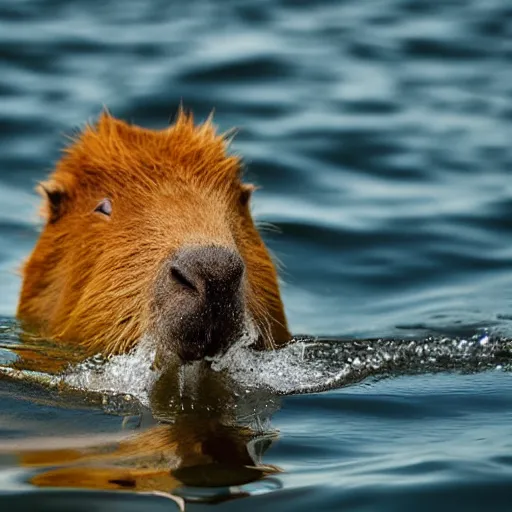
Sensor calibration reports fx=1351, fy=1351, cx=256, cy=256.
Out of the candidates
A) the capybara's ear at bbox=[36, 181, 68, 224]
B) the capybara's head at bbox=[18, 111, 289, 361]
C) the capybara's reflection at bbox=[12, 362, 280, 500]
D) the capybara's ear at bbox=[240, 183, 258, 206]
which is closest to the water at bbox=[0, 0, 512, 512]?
the capybara's reflection at bbox=[12, 362, 280, 500]

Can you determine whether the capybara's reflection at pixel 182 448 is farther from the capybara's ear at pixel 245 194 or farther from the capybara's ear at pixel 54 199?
the capybara's ear at pixel 54 199

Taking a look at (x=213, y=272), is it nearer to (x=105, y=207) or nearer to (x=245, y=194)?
(x=105, y=207)

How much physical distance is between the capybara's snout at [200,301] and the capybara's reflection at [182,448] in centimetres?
23

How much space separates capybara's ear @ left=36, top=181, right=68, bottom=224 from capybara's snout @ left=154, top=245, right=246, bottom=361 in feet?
5.05

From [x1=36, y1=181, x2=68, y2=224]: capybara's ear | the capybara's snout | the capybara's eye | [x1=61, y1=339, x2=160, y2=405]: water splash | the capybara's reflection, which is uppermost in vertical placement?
[x1=36, y1=181, x2=68, y2=224]: capybara's ear

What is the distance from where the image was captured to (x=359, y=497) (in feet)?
16.1

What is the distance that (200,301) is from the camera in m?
5.96

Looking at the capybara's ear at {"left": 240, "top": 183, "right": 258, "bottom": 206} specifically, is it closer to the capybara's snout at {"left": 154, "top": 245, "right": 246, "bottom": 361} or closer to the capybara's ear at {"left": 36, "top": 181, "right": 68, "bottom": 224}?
the capybara's ear at {"left": 36, "top": 181, "right": 68, "bottom": 224}

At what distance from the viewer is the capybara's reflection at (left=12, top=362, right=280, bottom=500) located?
5.04 metres

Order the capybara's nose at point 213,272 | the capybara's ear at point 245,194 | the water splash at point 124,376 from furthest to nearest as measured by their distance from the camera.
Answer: the capybara's ear at point 245,194 < the water splash at point 124,376 < the capybara's nose at point 213,272

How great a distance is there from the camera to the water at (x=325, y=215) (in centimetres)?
527

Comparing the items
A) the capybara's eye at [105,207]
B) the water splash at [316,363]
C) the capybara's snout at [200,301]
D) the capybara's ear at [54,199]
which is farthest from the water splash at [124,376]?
the capybara's ear at [54,199]

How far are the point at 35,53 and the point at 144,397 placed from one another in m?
9.47

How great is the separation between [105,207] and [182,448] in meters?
2.18
